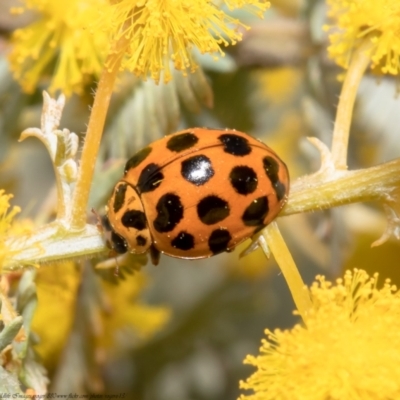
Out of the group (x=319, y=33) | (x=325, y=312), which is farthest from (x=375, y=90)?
(x=325, y=312)

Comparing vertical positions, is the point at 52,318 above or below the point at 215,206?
below

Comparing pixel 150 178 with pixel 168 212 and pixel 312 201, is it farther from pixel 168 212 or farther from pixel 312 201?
pixel 312 201

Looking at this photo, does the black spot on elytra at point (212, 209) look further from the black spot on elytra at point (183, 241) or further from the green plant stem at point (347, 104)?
the green plant stem at point (347, 104)

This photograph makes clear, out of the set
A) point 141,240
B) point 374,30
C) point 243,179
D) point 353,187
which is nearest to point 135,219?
point 141,240

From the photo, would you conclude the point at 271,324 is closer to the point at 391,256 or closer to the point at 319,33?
the point at 391,256

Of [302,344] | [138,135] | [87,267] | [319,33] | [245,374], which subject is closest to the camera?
[302,344]

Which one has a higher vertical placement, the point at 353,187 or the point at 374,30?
Result: the point at 374,30

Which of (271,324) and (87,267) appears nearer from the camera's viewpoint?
(87,267)
